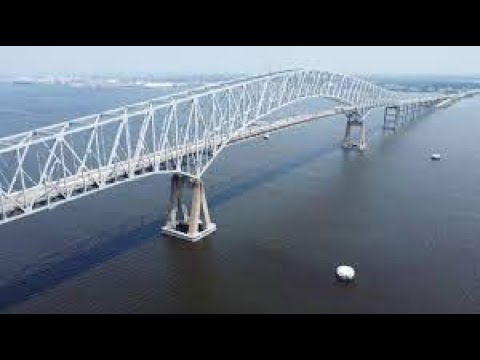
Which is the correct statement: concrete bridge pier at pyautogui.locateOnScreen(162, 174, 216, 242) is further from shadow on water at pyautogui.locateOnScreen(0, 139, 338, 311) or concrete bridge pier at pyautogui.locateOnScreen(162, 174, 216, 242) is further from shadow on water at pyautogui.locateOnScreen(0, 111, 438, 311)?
shadow on water at pyautogui.locateOnScreen(0, 139, 338, 311)

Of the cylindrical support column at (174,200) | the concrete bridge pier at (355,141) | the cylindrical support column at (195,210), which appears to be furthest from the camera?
the concrete bridge pier at (355,141)

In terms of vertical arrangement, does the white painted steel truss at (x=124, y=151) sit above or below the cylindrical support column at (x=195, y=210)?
above

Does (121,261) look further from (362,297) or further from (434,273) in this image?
(434,273)

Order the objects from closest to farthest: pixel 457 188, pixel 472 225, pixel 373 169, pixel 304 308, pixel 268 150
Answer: pixel 304 308 → pixel 472 225 → pixel 457 188 → pixel 373 169 → pixel 268 150

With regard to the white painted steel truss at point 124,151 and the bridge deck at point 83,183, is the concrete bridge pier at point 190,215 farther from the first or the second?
the bridge deck at point 83,183

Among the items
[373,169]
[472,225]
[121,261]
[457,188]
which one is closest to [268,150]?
[373,169]

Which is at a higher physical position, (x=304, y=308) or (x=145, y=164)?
(x=145, y=164)

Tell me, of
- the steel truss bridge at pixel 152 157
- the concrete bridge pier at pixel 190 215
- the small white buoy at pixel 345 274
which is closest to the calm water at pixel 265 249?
the small white buoy at pixel 345 274
